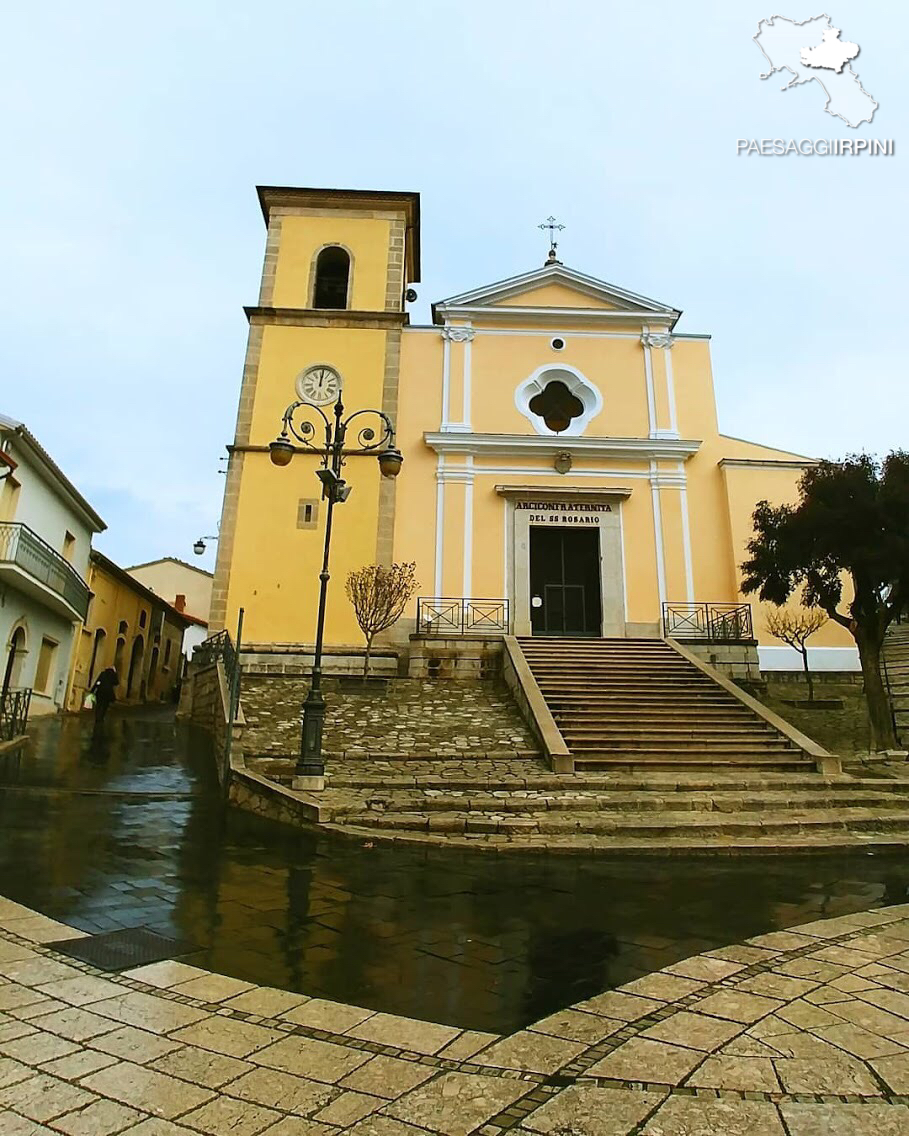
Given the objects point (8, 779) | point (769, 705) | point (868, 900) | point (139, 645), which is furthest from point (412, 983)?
point (139, 645)

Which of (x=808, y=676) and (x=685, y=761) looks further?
(x=808, y=676)

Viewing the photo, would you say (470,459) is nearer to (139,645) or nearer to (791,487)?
(791,487)

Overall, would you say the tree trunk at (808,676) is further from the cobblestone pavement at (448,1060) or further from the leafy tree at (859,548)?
Answer: the cobblestone pavement at (448,1060)

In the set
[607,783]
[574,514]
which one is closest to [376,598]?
[574,514]

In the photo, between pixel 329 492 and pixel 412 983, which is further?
pixel 329 492

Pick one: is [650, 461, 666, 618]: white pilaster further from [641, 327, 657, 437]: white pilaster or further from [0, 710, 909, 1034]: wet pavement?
[0, 710, 909, 1034]: wet pavement

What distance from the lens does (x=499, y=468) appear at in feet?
60.8

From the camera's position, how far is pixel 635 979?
349cm

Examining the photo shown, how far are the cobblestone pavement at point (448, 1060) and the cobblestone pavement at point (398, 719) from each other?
21.5 feet

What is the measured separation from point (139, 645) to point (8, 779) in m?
21.9

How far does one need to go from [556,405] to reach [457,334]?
3453 millimetres

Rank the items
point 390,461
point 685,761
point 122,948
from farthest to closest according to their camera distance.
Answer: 1. point 390,461
2. point 685,761
3. point 122,948

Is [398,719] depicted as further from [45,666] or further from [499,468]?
[45,666]

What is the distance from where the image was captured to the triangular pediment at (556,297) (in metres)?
20.0
